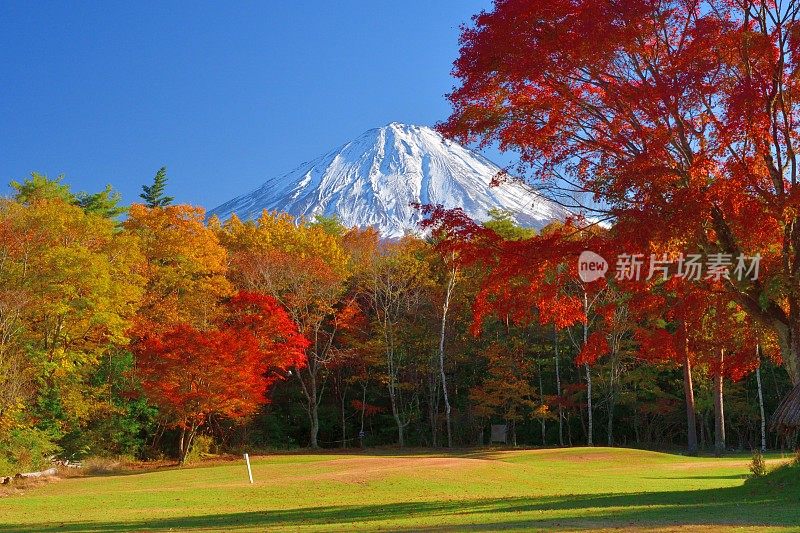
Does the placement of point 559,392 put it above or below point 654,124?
below

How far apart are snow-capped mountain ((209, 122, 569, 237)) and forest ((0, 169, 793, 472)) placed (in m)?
42.8

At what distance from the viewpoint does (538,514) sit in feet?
36.7

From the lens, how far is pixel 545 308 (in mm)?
14328

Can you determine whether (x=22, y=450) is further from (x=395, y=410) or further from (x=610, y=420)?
(x=610, y=420)

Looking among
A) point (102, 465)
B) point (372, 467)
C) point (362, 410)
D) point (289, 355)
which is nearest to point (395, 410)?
point (362, 410)

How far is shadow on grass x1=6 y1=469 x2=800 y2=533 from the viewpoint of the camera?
9516mm

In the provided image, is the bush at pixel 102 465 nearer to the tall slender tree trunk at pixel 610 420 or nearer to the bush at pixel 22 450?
the bush at pixel 22 450

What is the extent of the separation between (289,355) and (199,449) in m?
5.58

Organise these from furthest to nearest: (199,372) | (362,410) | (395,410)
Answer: (362,410) → (395,410) → (199,372)

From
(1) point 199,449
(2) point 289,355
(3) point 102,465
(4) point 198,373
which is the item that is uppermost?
(2) point 289,355

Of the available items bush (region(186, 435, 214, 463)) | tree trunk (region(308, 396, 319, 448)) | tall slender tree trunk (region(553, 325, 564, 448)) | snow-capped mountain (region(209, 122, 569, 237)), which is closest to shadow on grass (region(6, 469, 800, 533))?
bush (region(186, 435, 214, 463))

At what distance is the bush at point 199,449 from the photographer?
32281 millimetres

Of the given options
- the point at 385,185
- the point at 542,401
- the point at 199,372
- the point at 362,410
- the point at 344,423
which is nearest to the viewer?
the point at 199,372

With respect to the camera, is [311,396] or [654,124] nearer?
[654,124]
